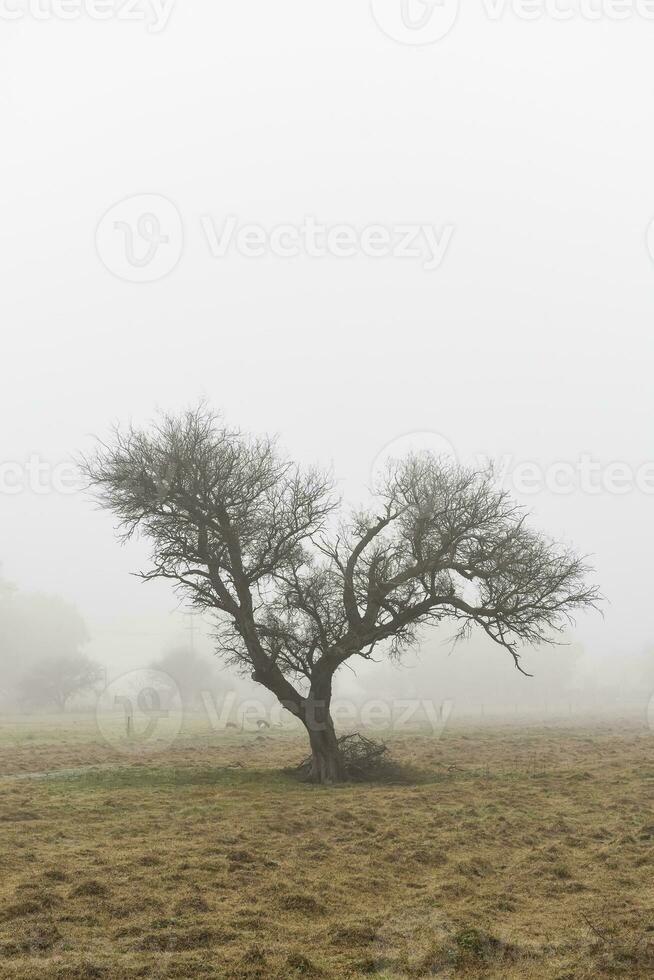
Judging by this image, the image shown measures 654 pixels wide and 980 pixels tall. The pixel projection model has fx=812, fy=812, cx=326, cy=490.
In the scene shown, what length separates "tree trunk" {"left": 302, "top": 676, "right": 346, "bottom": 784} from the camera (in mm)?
23344

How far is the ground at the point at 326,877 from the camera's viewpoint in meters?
9.20

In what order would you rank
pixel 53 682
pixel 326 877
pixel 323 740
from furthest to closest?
pixel 53 682
pixel 323 740
pixel 326 877

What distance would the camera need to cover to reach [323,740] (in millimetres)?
23594

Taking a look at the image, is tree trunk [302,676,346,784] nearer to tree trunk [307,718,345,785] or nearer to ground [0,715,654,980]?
tree trunk [307,718,345,785]

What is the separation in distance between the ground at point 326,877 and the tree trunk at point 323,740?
1039mm

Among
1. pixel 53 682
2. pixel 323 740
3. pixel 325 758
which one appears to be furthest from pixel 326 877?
pixel 53 682

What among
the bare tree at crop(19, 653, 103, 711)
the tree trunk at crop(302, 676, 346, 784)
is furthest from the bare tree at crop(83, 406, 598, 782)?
the bare tree at crop(19, 653, 103, 711)

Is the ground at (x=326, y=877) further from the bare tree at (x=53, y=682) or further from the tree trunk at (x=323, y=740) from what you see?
the bare tree at (x=53, y=682)

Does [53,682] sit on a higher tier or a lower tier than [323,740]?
lower

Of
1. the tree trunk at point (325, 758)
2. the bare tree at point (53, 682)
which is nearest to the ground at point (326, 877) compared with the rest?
the tree trunk at point (325, 758)

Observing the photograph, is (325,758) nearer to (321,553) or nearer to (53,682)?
(321,553)

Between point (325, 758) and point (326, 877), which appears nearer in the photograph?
point (326, 877)

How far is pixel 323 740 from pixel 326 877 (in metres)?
11.0

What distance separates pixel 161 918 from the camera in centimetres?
1025
